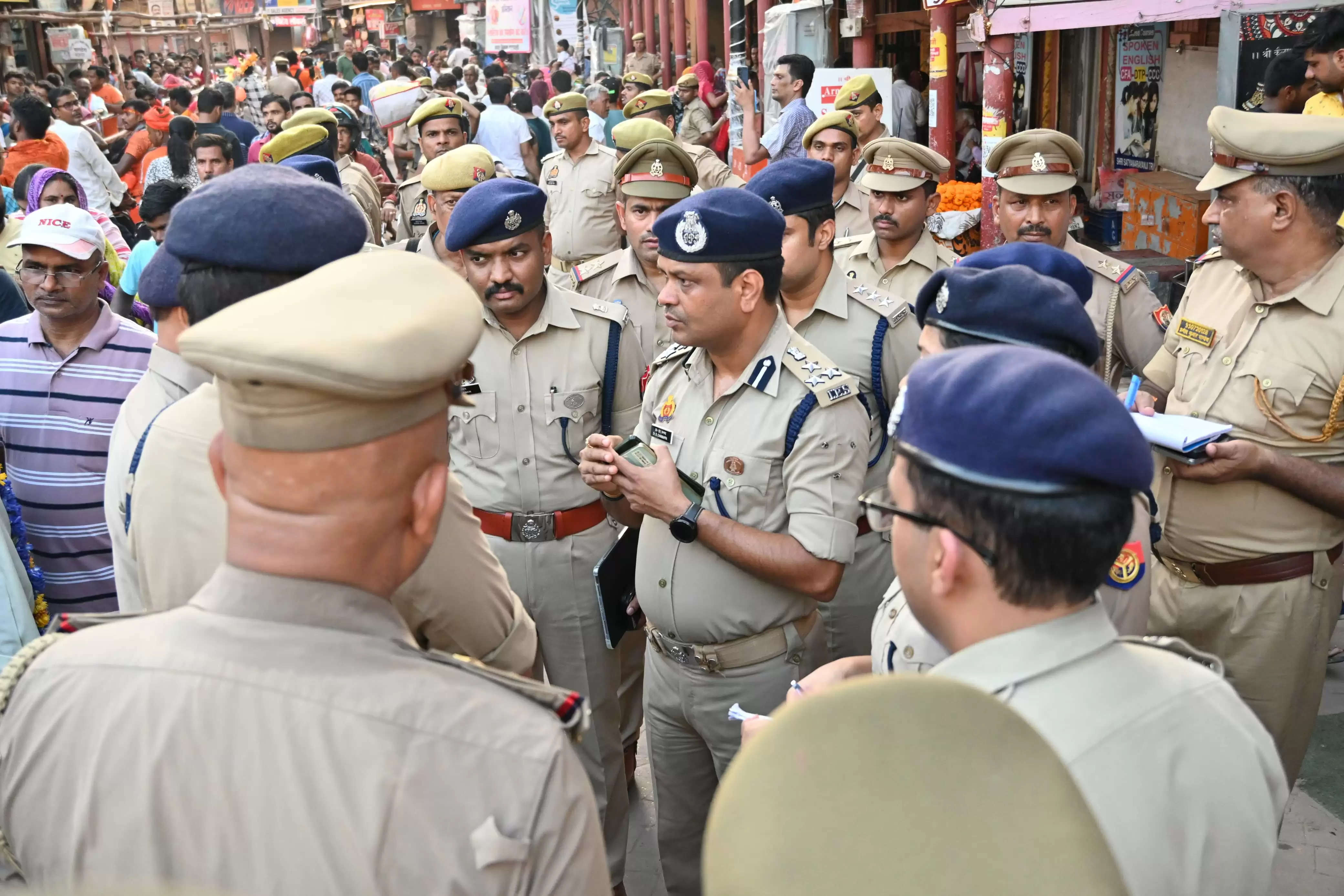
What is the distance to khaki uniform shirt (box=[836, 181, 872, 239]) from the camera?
6.41m

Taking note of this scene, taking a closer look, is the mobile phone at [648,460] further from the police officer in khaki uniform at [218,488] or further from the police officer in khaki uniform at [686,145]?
the police officer in khaki uniform at [686,145]

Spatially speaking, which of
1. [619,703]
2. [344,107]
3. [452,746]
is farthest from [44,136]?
[452,746]

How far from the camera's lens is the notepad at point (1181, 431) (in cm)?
294

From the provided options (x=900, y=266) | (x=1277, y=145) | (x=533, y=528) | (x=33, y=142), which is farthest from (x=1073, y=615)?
(x=33, y=142)

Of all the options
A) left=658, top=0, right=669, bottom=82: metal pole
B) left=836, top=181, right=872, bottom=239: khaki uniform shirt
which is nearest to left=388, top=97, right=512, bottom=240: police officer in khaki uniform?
left=836, top=181, right=872, bottom=239: khaki uniform shirt

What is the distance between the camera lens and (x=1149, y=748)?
1.41 m

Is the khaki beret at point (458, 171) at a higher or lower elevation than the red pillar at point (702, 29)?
lower

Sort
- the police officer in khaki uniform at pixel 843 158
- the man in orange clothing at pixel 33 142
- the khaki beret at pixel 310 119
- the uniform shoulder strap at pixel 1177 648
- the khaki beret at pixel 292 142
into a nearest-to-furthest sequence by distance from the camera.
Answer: the uniform shoulder strap at pixel 1177 648 → the police officer in khaki uniform at pixel 843 158 → the khaki beret at pixel 292 142 → the khaki beret at pixel 310 119 → the man in orange clothing at pixel 33 142

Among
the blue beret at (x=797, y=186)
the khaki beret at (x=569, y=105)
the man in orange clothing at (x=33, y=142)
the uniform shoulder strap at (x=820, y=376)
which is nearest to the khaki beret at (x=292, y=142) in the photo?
the khaki beret at (x=569, y=105)

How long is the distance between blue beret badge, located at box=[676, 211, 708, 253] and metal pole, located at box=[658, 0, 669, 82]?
1986 centimetres

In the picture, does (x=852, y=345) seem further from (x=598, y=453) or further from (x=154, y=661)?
(x=154, y=661)

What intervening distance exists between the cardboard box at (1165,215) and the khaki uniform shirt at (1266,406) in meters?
4.58

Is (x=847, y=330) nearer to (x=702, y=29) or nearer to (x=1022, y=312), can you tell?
(x=1022, y=312)

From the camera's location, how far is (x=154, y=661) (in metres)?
1.35
